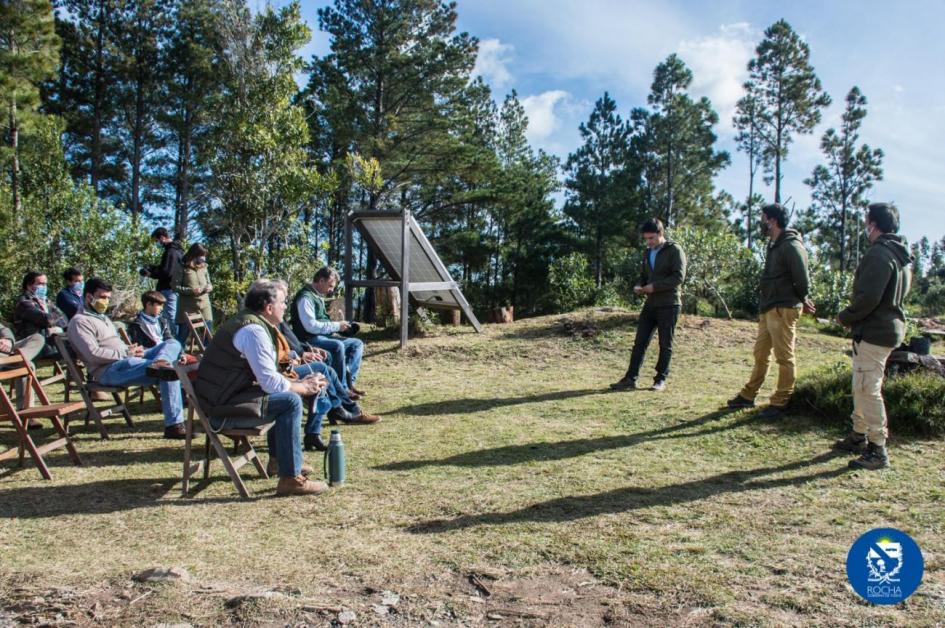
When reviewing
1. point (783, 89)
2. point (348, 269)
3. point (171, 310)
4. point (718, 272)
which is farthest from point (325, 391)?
point (783, 89)

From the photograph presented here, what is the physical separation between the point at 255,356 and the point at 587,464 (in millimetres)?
2502

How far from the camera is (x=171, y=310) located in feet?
30.9

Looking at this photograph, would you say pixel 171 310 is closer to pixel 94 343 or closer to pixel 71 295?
pixel 71 295

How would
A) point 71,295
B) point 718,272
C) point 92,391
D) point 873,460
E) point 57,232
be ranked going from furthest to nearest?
point 57,232
point 718,272
point 71,295
point 92,391
point 873,460

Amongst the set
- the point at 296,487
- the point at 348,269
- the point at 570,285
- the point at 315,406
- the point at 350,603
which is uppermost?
the point at 348,269

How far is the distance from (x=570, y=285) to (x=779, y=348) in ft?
34.9

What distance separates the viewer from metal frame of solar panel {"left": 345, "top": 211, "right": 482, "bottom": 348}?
34.2ft

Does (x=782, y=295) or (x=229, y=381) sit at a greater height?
(x=782, y=295)

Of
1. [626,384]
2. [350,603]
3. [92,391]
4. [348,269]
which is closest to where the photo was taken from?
[350,603]

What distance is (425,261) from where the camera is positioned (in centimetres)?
1117

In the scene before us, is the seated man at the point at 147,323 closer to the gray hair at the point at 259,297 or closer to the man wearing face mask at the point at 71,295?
the man wearing face mask at the point at 71,295

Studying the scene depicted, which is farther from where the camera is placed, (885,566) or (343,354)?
(343,354)

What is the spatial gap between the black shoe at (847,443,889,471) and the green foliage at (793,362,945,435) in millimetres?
991

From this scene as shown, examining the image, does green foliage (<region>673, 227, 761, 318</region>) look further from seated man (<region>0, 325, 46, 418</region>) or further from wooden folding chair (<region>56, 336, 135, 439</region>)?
seated man (<region>0, 325, 46, 418</region>)
